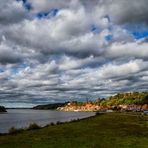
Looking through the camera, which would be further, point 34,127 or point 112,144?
point 34,127

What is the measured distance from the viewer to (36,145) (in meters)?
29.7

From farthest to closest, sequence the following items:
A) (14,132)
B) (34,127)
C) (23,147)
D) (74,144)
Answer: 1. (34,127)
2. (14,132)
3. (74,144)
4. (23,147)

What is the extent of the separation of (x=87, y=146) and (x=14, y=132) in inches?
751

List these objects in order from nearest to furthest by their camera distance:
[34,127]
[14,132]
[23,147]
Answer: [23,147] < [14,132] < [34,127]

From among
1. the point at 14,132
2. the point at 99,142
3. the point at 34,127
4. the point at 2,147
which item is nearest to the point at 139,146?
the point at 99,142

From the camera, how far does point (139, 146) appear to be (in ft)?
96.7

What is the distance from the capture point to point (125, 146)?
2953 cm

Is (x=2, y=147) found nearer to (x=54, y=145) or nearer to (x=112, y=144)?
(x=54, y=145)

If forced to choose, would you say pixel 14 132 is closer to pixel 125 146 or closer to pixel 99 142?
pixel 99 142

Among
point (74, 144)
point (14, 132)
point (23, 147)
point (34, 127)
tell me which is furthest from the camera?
point (34, 127)

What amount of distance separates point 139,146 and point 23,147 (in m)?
11.8

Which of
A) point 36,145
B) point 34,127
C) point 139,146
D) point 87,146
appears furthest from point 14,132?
Answer: point 139,146

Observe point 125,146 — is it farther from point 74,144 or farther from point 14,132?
point 14,132

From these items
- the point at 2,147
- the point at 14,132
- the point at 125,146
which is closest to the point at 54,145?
the point at 2,147
